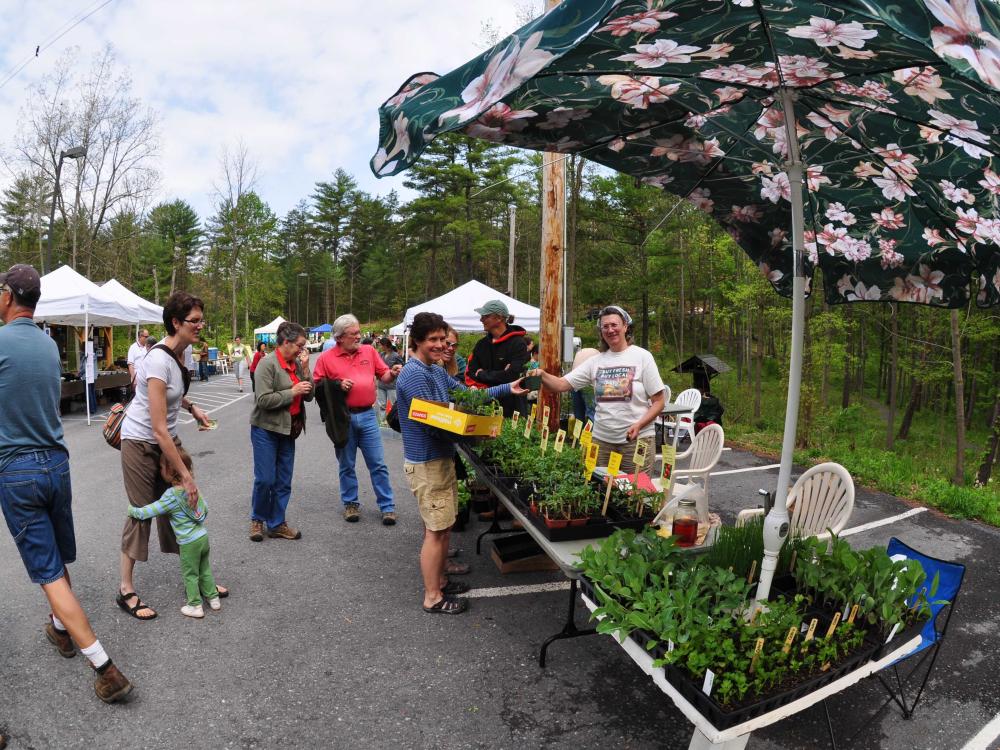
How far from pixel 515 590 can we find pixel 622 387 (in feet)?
4.90

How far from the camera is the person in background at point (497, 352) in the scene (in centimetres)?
569

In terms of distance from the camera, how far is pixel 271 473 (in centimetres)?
448

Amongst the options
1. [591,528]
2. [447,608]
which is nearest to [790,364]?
[591,528]

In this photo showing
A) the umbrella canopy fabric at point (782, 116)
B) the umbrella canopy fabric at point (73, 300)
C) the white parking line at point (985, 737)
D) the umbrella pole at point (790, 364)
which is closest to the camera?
the umbrella canopy fabric at point (782, 116)

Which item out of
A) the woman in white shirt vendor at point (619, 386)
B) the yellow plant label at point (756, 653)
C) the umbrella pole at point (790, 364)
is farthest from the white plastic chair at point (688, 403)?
the yellow plant label at point (756, 653)

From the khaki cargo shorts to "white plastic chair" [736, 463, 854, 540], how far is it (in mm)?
1555

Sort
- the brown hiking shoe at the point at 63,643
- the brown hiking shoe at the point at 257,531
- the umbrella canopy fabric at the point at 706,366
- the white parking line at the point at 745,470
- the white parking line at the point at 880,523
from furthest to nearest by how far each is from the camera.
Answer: the umbrella canopy fabric at the point at 706,366, the white parking line at the point at 745,470, the white parking line at the point at 880,523, the brown hiking shoe at the point at 257,531, the brown hiking shoe at the point at 63,643

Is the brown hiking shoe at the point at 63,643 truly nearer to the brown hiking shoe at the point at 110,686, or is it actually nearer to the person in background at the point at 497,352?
the brown hiking shoe at the point at 110,686

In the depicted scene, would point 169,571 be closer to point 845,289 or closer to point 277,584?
point 277,584

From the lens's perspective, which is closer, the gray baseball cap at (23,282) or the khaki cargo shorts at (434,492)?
the gray baseball cap at (23,282)

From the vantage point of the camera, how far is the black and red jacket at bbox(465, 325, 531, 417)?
5.68 m

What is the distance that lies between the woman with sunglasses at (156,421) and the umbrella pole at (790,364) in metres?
2.77

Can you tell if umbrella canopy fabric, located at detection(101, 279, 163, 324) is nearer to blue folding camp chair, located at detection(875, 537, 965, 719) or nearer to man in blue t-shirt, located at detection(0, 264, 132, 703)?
man in blue t-shirt, located at detection(0, 264, 132, 703)

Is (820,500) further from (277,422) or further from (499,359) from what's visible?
(277,422)
